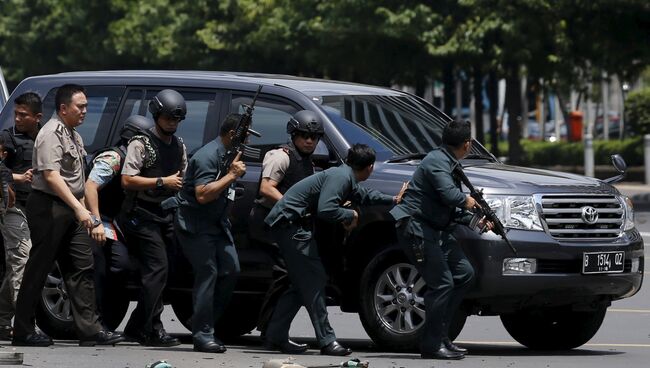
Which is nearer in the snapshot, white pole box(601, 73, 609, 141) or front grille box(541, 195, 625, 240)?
front grille box(541, 195, 625, 240)

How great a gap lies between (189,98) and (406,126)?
1536mm

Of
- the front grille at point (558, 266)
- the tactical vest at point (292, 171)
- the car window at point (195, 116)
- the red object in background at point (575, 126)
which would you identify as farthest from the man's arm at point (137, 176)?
the red object in background at point (575, 126)

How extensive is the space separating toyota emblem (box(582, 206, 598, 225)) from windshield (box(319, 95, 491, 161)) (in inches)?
47.9

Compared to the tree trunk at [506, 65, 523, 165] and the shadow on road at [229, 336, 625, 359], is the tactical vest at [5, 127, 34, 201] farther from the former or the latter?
the tree trunk at [506, 65, 523, 165]

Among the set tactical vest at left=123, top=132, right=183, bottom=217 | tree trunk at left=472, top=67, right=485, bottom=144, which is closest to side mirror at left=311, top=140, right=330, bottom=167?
tactical vest at left=123, top=132, right=183, bottom=217

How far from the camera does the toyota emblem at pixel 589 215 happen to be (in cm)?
1035

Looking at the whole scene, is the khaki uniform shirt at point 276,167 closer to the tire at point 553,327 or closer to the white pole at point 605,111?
the tire at point 553,327

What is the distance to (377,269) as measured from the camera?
10375 millimetres

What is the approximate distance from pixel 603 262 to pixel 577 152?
31.2 meters

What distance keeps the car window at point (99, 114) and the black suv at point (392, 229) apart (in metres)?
0.01

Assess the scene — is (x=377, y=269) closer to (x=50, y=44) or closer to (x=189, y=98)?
(x=189, y=98)

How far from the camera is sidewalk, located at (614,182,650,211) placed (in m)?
29.1

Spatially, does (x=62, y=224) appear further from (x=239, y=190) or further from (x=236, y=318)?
(x=236, y=318)

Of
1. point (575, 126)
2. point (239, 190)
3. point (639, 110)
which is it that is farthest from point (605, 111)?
point (239, 190)
